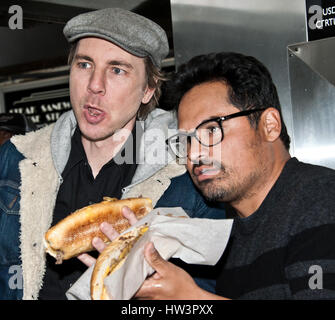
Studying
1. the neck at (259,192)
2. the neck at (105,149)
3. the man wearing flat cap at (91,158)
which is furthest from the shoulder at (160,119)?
the neck at (259,192)

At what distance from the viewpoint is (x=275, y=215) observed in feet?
5.97

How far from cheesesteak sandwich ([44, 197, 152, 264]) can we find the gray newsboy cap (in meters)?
0.68

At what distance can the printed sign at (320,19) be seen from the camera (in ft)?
8.81

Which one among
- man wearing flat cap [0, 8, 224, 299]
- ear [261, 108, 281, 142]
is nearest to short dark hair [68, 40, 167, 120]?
man wearing flat cap [0, 8, 224, 299]

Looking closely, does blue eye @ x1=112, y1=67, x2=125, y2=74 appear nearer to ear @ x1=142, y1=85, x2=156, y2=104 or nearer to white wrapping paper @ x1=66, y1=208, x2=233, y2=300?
ear @ x1=142, y1=85, x2=156, y2=104

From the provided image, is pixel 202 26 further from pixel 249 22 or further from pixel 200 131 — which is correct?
pixel 200 131

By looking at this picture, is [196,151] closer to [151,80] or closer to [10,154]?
[151,80]

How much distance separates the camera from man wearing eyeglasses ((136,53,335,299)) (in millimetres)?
1563

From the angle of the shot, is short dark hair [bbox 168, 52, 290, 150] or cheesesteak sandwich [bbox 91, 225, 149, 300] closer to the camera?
cheesesteak sandwich [bbox 91, 225, 149, 300]

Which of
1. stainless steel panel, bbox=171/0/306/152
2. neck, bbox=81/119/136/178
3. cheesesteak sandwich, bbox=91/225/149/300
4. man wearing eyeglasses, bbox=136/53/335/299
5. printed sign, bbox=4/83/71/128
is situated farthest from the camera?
printed sign, bbox=4/83/71/128

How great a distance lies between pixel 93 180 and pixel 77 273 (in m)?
0.41

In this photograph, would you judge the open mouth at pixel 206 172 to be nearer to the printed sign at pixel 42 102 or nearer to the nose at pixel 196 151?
the nose at pixel 196 151

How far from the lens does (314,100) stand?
2801 millimetres
